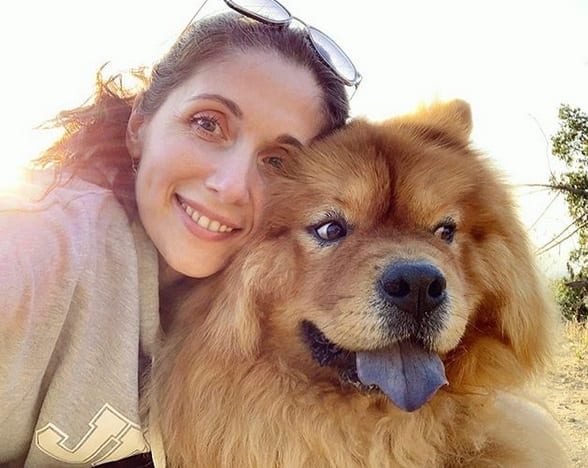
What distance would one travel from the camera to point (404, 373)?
1.91m

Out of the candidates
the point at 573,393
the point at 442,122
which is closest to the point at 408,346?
the point at 442,122

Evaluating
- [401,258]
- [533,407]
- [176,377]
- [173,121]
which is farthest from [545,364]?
[173,121]

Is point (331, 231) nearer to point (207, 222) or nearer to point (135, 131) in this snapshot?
point (207, 222)

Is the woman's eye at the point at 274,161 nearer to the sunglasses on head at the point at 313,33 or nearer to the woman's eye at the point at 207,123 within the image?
the woman's eye at the point at 207,123

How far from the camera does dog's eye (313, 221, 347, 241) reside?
2.11 m

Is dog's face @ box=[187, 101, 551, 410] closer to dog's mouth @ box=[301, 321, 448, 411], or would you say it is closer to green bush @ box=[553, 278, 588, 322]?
dog's mouth @ box=[301, 321, 448, 411]

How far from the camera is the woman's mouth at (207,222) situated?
217 cm

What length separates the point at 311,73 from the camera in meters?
2.41

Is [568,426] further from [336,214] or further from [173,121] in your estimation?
[173,121]

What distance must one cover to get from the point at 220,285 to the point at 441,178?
0.78 meters

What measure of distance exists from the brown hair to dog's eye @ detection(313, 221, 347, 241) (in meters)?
0.42

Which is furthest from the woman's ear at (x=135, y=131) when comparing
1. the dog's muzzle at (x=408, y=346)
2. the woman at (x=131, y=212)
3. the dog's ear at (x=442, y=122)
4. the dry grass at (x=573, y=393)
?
the dry grass at (x=573, y=393)

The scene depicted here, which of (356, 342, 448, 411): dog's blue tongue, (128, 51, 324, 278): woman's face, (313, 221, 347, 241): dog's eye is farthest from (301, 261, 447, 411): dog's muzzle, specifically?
(128, 51, 324, 278): woman's face

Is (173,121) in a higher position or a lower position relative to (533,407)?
higher
